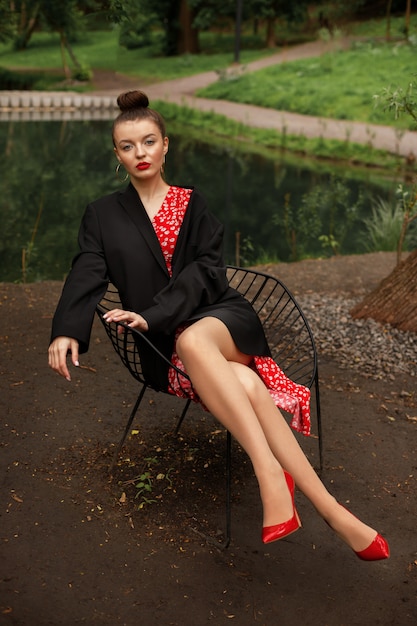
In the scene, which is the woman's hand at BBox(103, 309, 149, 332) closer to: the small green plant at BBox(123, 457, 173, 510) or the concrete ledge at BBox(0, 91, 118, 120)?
the small green plant at BBox(123, 457, 173, 510)

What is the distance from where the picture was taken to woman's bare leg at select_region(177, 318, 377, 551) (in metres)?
2.55

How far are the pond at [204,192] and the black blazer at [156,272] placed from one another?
3305mm

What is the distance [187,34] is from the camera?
27453 mm

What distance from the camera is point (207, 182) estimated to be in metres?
12.0

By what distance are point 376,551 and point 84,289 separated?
1.30m

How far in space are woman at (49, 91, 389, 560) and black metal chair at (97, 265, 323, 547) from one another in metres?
0.09

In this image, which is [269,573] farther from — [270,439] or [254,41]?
[254,41]

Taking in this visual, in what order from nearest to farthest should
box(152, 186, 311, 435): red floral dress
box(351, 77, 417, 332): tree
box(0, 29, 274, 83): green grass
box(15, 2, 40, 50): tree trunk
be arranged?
box(152, 186, 311, 435): red floral dress → box(351, 77, 417, 332): tree → box(0, 29, 274, 83): green grass → box(15, 2, 40, 50): tree trunk

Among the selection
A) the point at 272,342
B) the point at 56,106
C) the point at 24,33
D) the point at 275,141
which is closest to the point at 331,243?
the point at 272,342

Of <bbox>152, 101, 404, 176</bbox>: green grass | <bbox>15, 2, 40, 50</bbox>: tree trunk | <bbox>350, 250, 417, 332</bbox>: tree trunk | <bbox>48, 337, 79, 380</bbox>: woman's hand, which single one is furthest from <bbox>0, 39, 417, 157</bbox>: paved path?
<bbox>48, 337, 79, 380</bbox>: woman's hand

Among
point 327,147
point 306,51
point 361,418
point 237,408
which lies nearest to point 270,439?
point 237,408

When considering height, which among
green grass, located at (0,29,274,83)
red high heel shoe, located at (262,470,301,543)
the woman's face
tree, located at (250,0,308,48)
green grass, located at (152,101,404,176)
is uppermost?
the woman's face

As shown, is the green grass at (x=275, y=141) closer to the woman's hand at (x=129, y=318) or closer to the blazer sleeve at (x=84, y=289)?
the blazer sleeve at (x=84, y=289)

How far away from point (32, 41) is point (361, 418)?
34401mm
